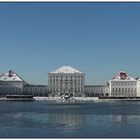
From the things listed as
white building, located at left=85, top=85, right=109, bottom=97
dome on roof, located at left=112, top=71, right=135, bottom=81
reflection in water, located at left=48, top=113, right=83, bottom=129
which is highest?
dome on roof, located at left=112, top=71, right=135, bottom=81

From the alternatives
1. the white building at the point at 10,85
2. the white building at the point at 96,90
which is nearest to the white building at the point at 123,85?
the white building at the point at 96,90

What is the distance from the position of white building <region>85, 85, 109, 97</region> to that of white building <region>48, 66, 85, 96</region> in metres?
6.24

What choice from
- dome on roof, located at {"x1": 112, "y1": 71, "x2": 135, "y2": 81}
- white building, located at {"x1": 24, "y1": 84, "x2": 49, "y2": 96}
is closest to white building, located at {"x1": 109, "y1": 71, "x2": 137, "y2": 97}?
dome on roof, located at {"x1": 112, "y1": 71, "x2": 135, "y2": 81}

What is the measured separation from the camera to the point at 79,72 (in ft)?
556

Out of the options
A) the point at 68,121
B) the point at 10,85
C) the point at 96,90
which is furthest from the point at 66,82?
the point at 68,121

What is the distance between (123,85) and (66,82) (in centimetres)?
2097

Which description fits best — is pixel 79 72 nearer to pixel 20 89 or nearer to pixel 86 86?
pixel 86 86

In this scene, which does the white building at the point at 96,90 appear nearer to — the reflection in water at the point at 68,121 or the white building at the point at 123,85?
the white building at the point at 123,85

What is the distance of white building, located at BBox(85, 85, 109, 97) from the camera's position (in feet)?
577

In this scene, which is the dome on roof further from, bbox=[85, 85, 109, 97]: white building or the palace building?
bbox=[85, 85, 109, 97]: white building

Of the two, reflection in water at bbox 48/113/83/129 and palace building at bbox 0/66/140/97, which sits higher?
palace building at bbox 0/66/140/97

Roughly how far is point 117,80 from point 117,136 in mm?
138775

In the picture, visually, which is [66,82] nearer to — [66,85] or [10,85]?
[66,85]

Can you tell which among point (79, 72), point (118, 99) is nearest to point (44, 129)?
point (118, 99)
